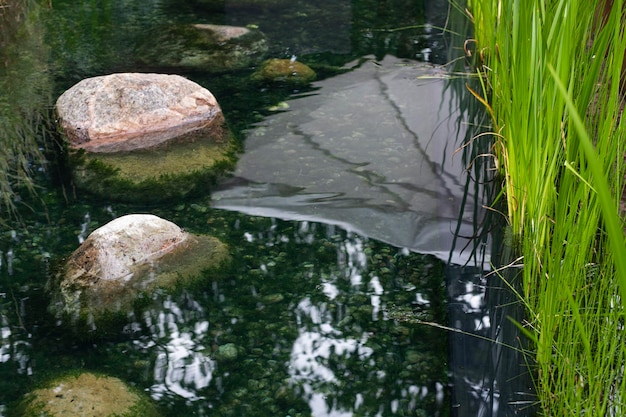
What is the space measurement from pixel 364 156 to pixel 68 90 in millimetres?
1461

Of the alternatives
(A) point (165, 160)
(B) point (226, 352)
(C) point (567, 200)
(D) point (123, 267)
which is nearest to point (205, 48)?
(A) point (165, 160)

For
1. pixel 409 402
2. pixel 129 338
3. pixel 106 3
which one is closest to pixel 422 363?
pixel 409 402

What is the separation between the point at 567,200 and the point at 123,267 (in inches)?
54.7

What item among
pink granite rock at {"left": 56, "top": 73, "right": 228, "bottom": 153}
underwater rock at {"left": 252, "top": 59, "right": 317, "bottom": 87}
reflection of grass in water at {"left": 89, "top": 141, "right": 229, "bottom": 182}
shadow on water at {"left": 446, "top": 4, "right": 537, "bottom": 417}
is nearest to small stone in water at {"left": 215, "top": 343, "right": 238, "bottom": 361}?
shadow on water at {"left": 446, "top": 4, "right": 537, "bottom": 417}

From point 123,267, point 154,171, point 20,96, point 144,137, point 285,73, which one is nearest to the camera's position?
point 123,267

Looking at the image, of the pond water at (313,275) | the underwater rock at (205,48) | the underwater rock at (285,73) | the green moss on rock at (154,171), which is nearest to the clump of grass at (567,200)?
the pond water at (313,275)

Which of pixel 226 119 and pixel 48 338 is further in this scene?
pixel 226 119

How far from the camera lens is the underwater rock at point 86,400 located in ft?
5.99

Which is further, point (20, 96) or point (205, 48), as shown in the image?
point (205, 48)

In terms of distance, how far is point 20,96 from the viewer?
12.0 ft

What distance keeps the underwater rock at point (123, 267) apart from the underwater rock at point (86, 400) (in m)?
0.30

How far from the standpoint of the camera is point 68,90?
3555mm

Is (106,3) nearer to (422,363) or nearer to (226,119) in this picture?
(226,119)

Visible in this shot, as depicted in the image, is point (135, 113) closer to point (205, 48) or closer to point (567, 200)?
point (205, 48)
